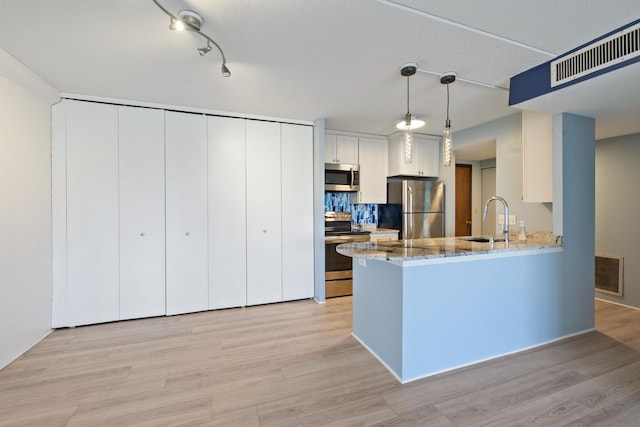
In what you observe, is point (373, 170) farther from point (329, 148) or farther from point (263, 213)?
point (263, 213)

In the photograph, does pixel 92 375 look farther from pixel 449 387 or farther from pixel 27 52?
pixel 449 387

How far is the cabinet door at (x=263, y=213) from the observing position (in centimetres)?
334

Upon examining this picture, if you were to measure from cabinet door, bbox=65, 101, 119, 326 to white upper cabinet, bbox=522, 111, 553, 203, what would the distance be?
4.34 metres

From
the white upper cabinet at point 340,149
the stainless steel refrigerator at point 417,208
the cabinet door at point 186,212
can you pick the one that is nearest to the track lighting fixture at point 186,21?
the cabinet door at point 186,212

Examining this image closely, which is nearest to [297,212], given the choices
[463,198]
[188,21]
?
[188,21]

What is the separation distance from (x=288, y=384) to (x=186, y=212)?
216 cm

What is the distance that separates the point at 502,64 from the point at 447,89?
0.50 meters

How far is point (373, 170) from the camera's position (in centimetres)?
425

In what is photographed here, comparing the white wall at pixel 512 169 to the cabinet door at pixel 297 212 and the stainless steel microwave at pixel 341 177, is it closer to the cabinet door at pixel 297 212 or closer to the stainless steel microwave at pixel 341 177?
the stainless steel microwave at pixel 341 177

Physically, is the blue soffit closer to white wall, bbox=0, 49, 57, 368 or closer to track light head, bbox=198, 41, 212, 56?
track light head, bbox=198, 41, 212, 56

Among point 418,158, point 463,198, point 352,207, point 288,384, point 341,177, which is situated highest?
point 418,158

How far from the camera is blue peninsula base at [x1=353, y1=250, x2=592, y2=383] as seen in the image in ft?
6.26

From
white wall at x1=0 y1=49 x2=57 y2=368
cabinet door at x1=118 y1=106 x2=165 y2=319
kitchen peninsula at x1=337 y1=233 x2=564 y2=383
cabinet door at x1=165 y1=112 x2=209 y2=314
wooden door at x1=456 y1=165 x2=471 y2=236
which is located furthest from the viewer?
wooden door at x1=456 y1=165 x2=471 y2=236

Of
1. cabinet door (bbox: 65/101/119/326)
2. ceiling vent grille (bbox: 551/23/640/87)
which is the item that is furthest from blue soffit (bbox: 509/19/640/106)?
cabinet door (bbox: 65/101/119/326)
